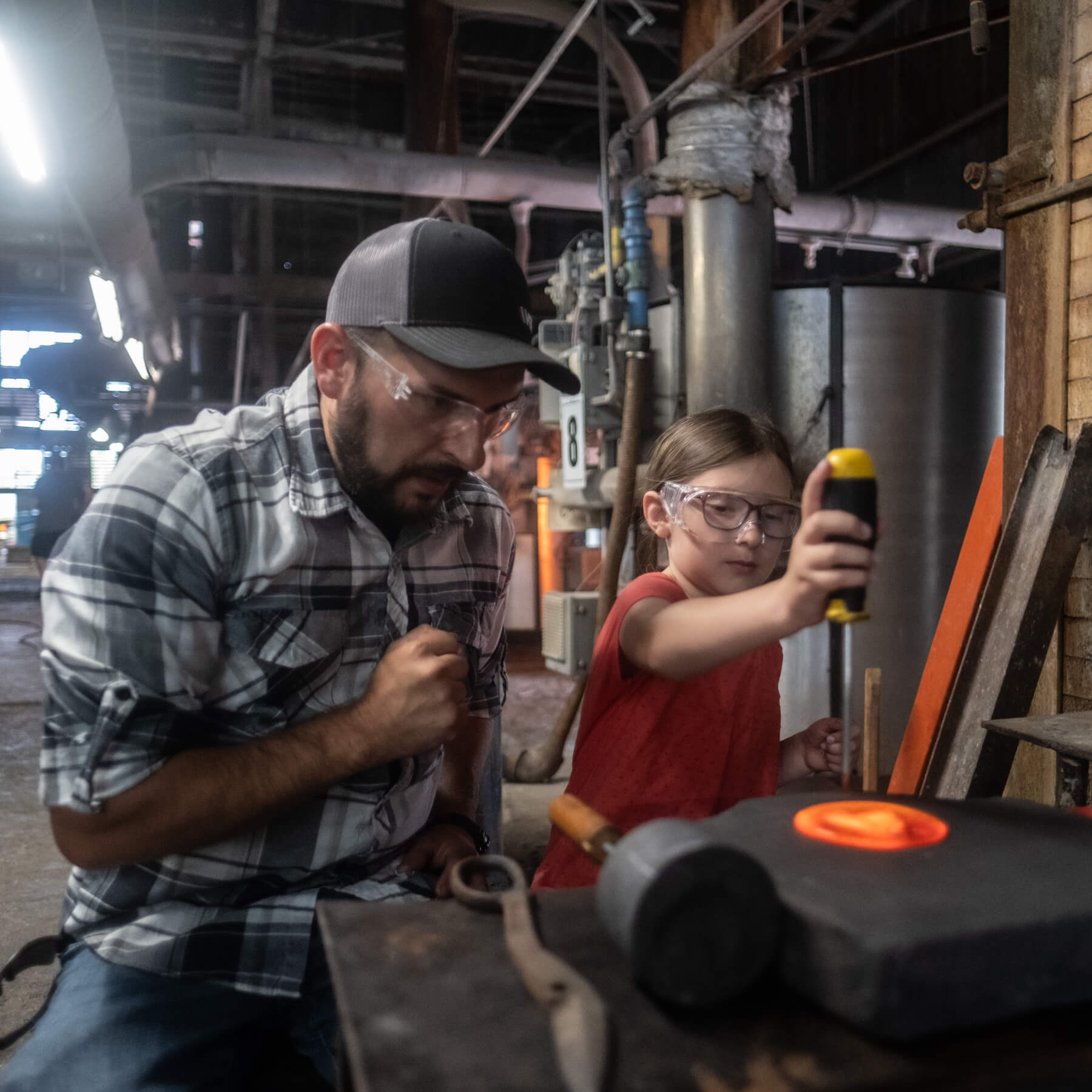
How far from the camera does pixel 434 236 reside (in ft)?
4.72

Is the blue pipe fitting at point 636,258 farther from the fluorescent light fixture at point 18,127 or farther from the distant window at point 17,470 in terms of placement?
the distant window at point 17,470

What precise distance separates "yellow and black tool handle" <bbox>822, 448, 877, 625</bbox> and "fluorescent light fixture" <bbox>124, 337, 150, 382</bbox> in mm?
8395

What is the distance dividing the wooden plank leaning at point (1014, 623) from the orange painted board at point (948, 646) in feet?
0.30

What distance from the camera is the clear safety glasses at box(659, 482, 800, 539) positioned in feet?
5.81

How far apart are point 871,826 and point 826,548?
287 mm

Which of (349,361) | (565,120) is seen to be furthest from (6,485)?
(349,361)

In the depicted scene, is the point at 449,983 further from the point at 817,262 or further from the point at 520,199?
the point at 817,262

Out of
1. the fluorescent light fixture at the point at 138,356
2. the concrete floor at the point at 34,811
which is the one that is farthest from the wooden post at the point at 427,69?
the concrete floor at the point at 34,811

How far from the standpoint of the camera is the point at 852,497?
3.17 feet

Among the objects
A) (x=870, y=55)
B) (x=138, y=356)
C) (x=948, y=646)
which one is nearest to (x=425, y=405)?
(x=948, y=646)

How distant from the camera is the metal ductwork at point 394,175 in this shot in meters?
5.71

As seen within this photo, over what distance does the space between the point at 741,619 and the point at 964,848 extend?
52 centimetres

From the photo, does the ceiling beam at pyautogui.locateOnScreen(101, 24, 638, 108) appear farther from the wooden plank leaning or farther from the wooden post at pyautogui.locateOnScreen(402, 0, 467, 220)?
the wooden plank leaning

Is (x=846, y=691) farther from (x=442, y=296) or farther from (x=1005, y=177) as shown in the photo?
(x=1005, y=177)
